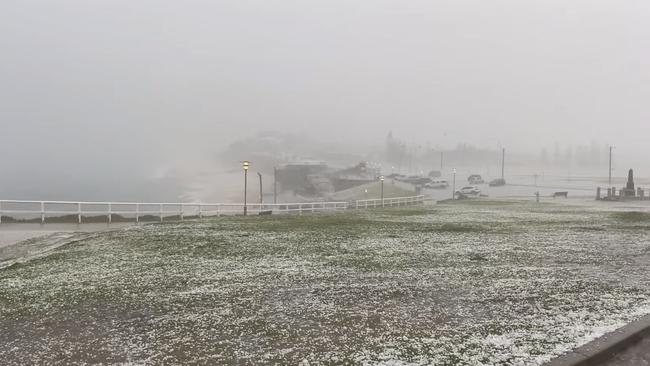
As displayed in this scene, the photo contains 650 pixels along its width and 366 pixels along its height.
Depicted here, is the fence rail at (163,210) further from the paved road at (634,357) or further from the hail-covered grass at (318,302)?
the paved road at (634,357)

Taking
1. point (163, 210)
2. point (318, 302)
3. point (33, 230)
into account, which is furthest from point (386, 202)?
point (318, 302)

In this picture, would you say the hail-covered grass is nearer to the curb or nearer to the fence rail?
the curb

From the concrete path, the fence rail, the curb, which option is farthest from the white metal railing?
the curb

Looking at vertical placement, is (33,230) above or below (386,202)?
above

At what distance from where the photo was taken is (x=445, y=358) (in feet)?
20.3

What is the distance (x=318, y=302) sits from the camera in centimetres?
914

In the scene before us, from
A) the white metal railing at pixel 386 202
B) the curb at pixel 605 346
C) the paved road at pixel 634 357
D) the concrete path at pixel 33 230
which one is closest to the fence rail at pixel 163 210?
the white metal railing at pixel 386 202

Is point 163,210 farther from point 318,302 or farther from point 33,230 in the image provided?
point 318,302

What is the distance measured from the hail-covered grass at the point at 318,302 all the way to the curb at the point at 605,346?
24cm

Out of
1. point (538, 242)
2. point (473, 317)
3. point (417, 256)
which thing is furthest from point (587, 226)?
point (473, 317)

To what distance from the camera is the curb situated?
5.94 meters

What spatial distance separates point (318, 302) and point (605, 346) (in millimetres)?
4788

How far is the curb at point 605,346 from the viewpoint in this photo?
19.5 ft

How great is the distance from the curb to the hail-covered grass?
0.78 ft
